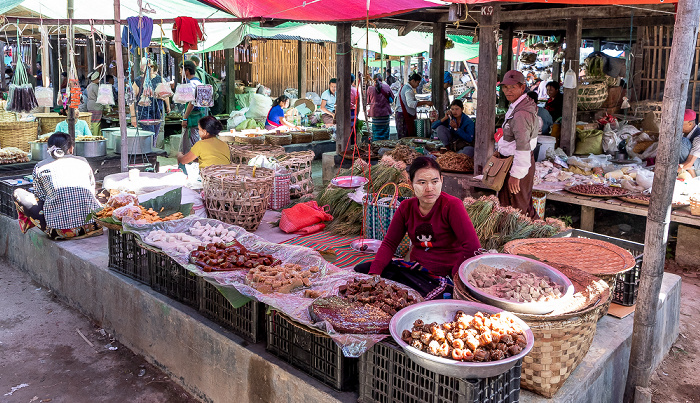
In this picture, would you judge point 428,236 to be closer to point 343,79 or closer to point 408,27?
point 343,79

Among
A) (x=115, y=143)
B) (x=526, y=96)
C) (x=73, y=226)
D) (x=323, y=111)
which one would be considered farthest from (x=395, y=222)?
(x=323, y=111)

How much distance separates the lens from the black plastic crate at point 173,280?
3.62 m

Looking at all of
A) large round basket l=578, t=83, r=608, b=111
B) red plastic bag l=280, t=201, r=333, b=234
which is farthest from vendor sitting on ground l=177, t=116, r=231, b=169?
large round basket l=578, t=83, r=608, b=111

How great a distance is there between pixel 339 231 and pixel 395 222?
5.80ft

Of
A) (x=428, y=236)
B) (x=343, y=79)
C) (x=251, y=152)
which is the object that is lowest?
(x=428, y=236)

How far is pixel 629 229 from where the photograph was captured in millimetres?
6730

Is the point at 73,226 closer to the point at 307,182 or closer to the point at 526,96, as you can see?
the point at 307,182

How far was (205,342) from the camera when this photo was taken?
11.2 ft

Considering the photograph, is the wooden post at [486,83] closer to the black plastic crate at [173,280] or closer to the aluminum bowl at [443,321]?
the black plastic crate at [173,280]

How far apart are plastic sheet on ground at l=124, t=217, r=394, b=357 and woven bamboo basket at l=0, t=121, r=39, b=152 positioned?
5553 millimetres

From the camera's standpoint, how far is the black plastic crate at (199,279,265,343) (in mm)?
3185

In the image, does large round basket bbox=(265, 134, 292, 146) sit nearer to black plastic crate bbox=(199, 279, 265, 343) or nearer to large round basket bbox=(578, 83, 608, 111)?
large round basket bbox=(578, 83, 608, 111)

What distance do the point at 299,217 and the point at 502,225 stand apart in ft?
6.09

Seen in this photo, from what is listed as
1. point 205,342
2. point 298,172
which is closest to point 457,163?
point 298,172
